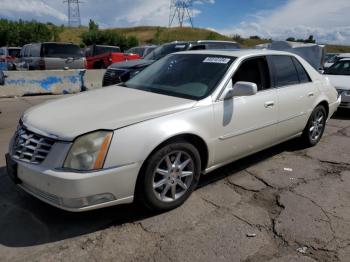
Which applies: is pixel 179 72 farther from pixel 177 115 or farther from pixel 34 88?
pixel 34 88

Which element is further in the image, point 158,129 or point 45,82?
point 45,82

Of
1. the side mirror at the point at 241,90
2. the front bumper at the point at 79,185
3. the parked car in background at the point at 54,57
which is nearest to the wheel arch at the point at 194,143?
the front bumper at the point at 79,185

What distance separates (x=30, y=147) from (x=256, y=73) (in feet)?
9.14

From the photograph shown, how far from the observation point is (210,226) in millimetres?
3314

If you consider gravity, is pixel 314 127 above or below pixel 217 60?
below

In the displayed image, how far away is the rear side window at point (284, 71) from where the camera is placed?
188 inches

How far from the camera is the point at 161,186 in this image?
3447mm

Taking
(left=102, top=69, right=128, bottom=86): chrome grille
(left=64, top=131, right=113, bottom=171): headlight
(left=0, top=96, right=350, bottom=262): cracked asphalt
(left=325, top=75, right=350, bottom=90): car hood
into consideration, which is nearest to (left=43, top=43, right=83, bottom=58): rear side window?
(left=102, top=69, right=128, bottom=86): chrome grille

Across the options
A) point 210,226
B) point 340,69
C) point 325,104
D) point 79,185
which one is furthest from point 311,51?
point 79,185

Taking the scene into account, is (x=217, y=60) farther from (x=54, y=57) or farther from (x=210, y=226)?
(x=54, y=57)

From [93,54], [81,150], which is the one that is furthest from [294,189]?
[93,54]

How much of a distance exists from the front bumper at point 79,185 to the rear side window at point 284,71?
8.36 feet

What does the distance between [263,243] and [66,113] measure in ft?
6.96

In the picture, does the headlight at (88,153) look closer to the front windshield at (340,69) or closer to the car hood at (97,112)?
the car hood at (97,112)
